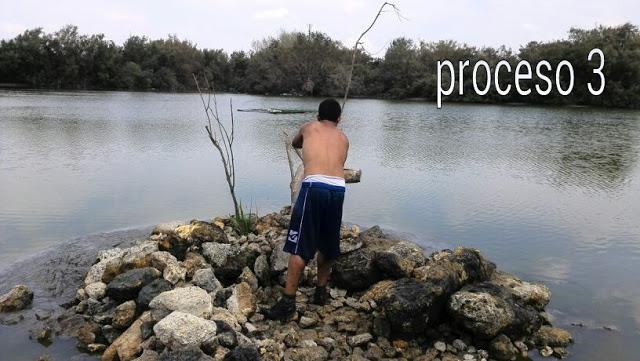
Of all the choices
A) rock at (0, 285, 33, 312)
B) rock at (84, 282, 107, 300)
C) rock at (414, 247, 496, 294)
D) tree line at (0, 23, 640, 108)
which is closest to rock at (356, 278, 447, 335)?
rock at (414, 247, 496, 294)

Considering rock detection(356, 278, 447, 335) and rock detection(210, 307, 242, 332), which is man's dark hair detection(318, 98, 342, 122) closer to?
rock detection(356, 278, 447, 335)

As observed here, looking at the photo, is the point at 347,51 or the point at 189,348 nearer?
the point at 189,348

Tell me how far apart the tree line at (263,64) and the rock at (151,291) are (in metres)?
45.2

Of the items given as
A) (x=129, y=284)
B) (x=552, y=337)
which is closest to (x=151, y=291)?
(x=129, y=284)

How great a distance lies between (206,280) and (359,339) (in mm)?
1553

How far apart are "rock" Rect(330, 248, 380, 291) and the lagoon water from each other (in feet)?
6.02

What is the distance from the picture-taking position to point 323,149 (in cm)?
467

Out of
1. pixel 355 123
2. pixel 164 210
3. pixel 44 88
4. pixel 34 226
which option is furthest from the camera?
pixel 44 88

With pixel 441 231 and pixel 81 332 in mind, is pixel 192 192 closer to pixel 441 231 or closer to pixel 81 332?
pixel 441 231

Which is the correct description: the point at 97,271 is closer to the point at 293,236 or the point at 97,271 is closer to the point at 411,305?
the point at 293,236

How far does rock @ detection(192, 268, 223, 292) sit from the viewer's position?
5.06m

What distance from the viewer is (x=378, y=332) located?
4.57 meters

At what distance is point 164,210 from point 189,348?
5406 millimetres

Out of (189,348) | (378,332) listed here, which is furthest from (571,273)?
(189,348)
